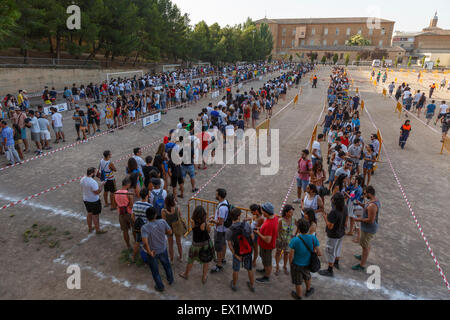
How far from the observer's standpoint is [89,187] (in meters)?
6.17

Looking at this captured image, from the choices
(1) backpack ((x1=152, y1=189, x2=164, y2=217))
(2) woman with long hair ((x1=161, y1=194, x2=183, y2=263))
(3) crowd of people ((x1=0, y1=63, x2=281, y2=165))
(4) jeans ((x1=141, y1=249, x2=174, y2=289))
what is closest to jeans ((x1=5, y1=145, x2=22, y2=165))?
(3) crowd of people ((x1=0, y1=63, x2=281, y2=165))

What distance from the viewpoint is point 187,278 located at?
5414 millimetres

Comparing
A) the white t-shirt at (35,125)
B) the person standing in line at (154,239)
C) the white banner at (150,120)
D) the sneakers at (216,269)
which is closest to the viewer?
the person standing in line at (154,239)

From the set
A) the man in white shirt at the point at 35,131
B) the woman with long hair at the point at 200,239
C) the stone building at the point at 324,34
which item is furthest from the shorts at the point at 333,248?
the stone building at the point at 324,34

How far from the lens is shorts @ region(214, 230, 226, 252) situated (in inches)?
204

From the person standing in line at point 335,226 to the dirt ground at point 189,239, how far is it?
40 cm

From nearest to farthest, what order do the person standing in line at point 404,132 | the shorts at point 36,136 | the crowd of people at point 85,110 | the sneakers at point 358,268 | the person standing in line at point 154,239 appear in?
the person standing in line at point 154,239, the sneakers at point 358,268, the crowd of people at point 85,110, the shorts at point 36,136, the person standing in line at point 404,132

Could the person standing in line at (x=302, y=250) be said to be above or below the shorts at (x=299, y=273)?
above

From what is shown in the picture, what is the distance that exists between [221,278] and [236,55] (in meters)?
60.7

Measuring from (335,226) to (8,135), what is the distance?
1087cm

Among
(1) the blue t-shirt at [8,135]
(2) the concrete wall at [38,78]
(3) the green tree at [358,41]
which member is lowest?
(1) the blue t-shirt at [8,135]

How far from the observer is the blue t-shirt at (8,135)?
9.85 meters

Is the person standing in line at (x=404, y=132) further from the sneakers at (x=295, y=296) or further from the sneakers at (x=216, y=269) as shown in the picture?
the sneakers at (x=216, y=269)

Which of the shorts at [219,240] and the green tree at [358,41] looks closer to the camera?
the shorts at [219,240]
